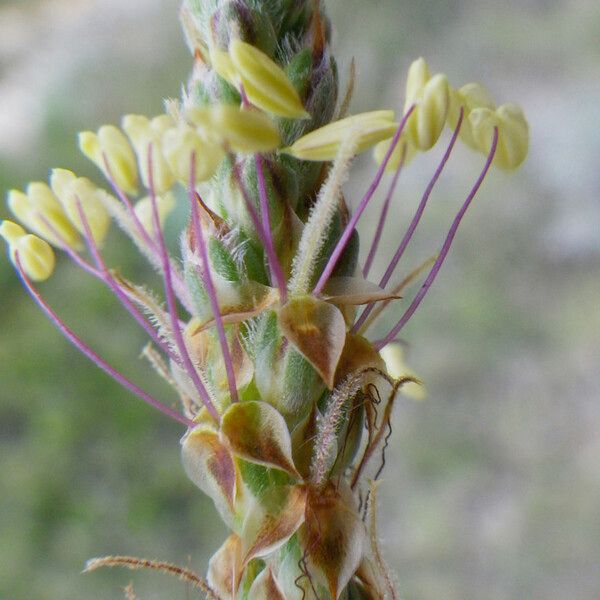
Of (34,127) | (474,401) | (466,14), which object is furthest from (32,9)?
(474,401)

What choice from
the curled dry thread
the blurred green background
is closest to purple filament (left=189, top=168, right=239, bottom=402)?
the curled dry thread

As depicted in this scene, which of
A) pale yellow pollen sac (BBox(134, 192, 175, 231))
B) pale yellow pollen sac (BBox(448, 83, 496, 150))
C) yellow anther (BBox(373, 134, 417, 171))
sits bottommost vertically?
pale yellow pollen sac (BBox(134, 192, 175, 231))

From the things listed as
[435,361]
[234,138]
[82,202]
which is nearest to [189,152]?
[234,138]

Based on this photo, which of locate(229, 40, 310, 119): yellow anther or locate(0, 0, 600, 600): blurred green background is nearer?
locate(229, 40, 310, 119): yellow anther

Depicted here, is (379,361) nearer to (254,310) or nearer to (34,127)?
(254,310)

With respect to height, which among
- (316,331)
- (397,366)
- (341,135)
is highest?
(341,135)

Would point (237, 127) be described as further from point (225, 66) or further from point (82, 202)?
point (82, 202)

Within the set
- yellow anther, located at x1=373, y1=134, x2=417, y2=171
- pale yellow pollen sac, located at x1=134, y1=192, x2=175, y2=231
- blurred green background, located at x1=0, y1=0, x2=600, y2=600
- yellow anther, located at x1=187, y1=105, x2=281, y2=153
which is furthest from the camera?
blurred green background, located at x1=0, y1=0, x2=600, y2=600

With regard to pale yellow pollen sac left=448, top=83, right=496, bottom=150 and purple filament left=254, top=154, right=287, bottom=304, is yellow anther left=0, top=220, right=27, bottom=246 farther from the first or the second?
pale yellow pollen sac left=448, top=83, right=496, bottom=150
